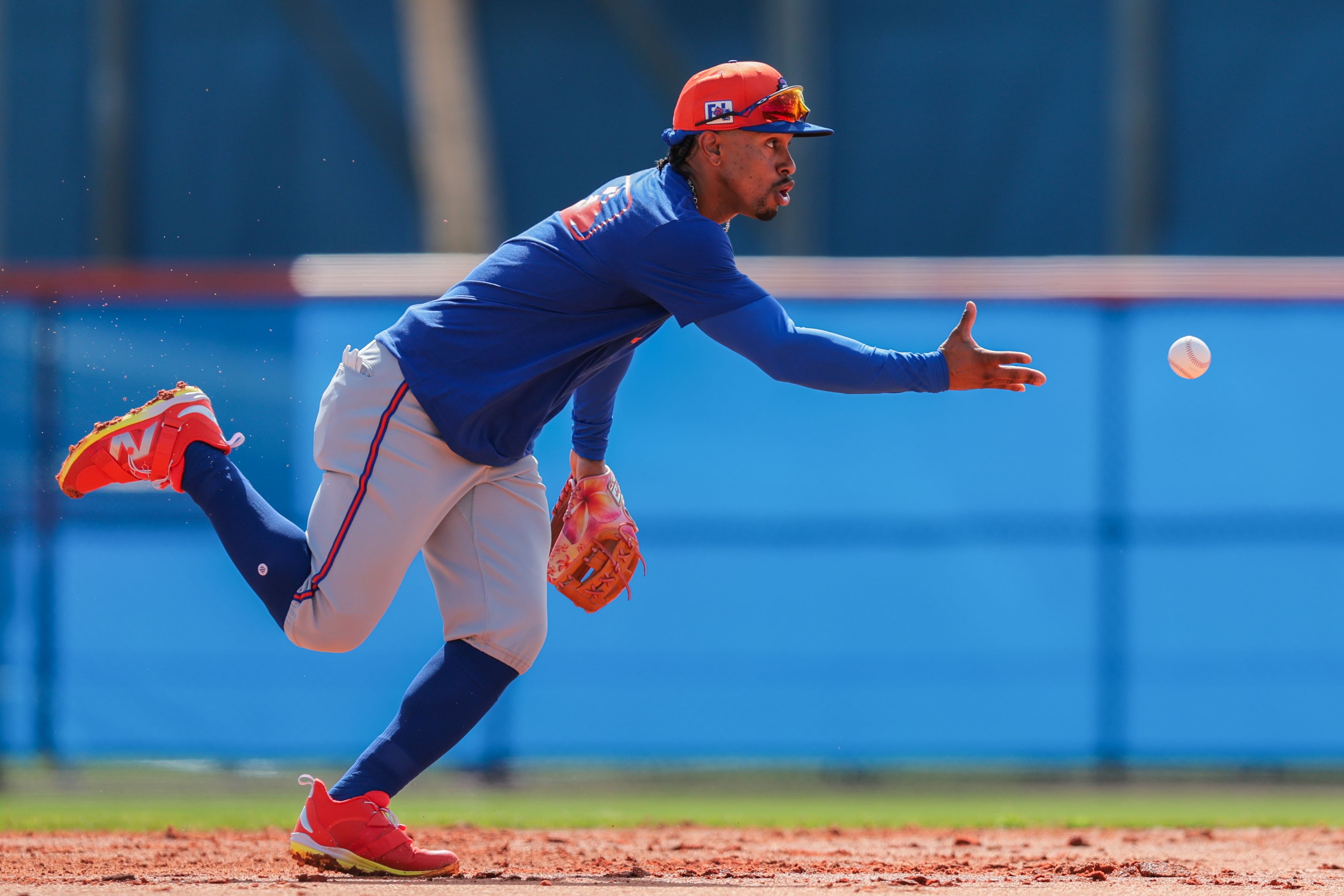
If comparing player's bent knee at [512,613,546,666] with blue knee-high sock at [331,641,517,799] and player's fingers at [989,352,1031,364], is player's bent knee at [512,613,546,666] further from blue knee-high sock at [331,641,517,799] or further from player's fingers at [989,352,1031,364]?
player's fingers at [989,352,1031,364]

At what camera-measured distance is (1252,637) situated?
20.1 feet

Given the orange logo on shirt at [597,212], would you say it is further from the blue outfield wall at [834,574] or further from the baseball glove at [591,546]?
the blue outfield wall at [834,574]

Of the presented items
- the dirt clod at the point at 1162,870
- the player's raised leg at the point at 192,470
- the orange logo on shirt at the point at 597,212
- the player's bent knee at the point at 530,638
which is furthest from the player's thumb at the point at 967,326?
the player's raised leg at the point at 192,470

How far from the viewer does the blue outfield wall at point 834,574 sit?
240 inches

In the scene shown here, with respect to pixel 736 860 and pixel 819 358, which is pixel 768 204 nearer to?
pixel 819 358

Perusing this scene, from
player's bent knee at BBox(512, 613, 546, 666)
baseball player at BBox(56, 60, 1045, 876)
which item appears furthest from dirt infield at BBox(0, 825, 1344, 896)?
player's bent knee at BBox(512, 613, 546, 666)

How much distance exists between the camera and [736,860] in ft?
13.8

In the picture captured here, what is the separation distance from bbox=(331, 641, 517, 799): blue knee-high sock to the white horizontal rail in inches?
109

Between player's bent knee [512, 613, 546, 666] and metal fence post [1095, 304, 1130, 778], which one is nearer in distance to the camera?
player's bent knee [512, 613, 546, 666]

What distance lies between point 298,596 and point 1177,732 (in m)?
3.87

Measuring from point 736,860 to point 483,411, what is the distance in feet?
4.92

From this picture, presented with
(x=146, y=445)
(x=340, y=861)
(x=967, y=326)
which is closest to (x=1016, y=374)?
(x=967, y=326)

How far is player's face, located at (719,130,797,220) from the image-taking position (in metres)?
3.66

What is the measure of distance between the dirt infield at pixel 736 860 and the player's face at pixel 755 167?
63.2 inches
